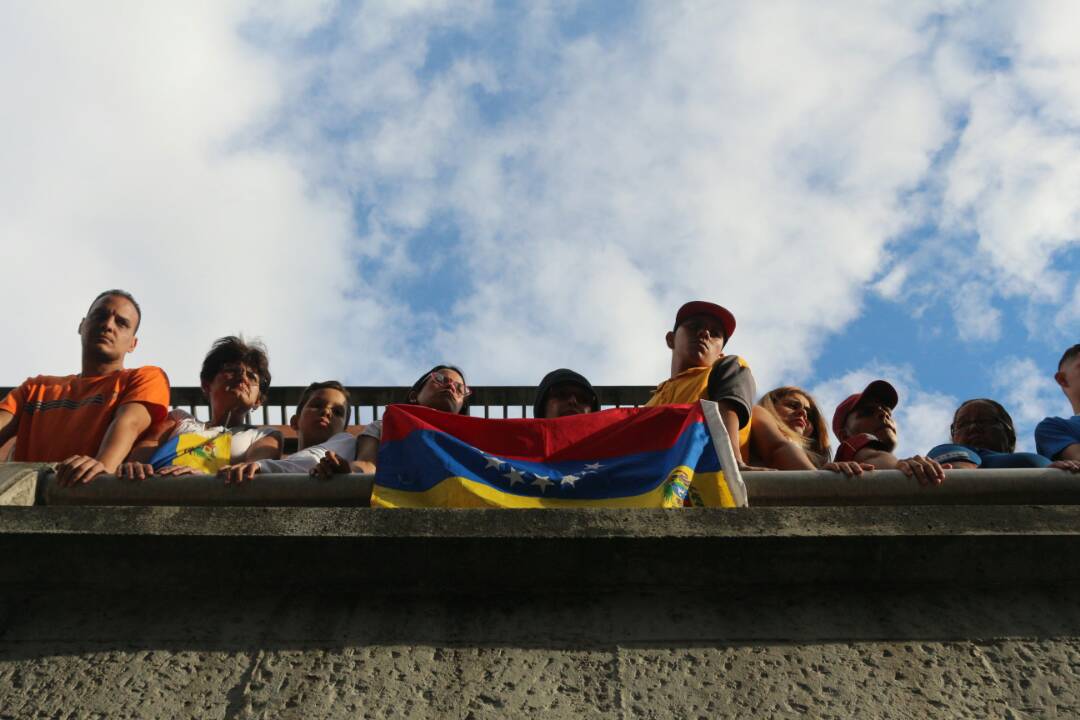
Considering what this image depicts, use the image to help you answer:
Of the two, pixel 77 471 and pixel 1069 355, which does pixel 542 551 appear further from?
pixel 1069 355

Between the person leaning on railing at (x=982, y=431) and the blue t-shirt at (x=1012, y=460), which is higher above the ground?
the person leaning on railing at (x=982, y=431)

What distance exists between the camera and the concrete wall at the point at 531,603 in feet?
11.9

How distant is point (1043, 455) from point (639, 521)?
8.64 ft

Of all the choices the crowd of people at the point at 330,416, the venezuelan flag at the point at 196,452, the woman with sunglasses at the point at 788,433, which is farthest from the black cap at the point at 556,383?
the venezuelan flag at the point at 196,452

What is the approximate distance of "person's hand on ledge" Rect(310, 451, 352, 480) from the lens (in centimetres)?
480

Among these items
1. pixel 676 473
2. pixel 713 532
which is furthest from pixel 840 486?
pixel 713 532

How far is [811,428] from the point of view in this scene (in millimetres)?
6141

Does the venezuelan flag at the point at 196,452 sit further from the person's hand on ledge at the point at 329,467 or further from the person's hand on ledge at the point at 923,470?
the person's hand on ledge at the point at 923,470

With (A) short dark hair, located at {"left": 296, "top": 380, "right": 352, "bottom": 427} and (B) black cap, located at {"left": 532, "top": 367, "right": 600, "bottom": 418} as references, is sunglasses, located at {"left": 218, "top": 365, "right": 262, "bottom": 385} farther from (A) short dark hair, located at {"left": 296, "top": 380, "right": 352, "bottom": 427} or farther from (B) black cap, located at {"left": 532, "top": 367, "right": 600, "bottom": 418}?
(B) black cap, located at {"left": 532, "top": 367, "right": 600, "bottom": 418}

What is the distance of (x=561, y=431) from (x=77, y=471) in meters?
2.03

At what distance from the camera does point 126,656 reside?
375 cm

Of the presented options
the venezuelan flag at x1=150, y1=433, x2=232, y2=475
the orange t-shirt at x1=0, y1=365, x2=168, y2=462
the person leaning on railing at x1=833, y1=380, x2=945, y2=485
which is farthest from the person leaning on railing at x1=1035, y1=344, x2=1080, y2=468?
the orange t-shirt at x1=0, y1=365, x2=168, y2=462

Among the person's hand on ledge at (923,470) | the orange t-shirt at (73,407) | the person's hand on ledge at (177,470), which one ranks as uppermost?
the orange t-shirt at (73,407)

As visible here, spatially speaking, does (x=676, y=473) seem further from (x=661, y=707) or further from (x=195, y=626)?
(x=195, y=626)
